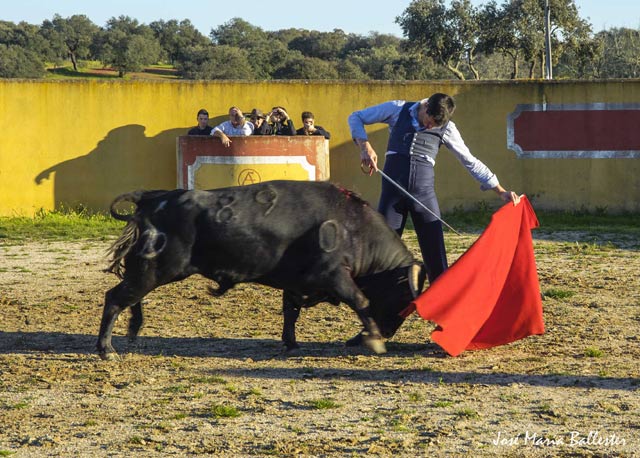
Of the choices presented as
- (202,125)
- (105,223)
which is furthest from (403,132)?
(105,223)

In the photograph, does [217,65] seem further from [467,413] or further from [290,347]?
[467,413]

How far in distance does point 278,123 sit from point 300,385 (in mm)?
9158

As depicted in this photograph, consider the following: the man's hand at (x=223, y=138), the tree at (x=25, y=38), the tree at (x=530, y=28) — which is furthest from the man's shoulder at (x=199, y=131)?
the tree at (x=25, y=38)

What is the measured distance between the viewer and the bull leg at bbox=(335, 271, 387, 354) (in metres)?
6.87

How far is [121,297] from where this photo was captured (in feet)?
23.0

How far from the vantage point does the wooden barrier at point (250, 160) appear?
47.5 ft

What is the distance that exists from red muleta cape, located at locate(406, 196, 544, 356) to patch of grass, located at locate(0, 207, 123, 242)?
309 inches

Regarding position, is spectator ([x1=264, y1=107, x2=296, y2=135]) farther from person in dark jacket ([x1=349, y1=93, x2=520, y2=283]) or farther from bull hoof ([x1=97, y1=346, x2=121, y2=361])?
bull hoof ([x1=97, y1=346, x2=121, y2=361])

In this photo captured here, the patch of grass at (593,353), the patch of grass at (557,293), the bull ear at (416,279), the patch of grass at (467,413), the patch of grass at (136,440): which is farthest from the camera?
the patch of grass at (557,293)

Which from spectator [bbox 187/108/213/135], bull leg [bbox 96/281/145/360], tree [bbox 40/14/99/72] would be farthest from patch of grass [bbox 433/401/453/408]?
tree [bbox 40/14/99/72]

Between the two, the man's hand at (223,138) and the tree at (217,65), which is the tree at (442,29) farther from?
the man's hand at (223,138)

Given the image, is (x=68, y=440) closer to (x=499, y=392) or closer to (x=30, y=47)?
(x=499, y=392)

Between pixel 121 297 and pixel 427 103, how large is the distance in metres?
2.42

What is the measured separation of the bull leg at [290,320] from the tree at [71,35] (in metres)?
47.7
